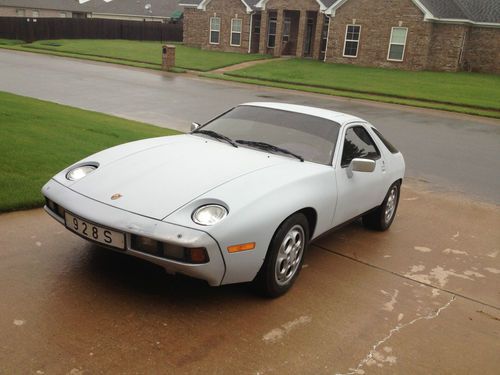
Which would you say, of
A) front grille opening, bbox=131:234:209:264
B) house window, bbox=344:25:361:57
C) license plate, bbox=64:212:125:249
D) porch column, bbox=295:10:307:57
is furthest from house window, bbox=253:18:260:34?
front grille opening, bbox=131:234:209:264

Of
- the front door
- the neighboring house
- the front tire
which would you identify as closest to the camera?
the front tire

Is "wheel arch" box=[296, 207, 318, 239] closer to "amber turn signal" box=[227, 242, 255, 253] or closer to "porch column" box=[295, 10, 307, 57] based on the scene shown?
"amber turn signal" box=[227, 242, 255, 253]

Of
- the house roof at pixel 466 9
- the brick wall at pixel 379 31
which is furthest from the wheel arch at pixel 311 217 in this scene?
the house roof at pixel 466 9

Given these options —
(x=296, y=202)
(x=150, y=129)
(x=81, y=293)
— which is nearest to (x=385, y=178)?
(x=296, y=202)

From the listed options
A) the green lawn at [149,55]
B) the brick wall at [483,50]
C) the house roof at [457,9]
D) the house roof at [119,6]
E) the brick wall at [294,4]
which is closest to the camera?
the green lawn at [149,55]

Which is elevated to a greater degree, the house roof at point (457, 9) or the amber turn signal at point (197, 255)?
the house roof at point (457, 9)

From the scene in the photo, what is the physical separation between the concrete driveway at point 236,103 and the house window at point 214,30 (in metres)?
17.6

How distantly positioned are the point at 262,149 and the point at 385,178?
1658 millimetres

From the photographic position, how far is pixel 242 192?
3.72m

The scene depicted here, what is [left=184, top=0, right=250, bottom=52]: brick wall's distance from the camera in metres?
40.1

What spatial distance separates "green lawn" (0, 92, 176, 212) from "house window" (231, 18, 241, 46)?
3034 cm

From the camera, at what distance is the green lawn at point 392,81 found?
23484mm

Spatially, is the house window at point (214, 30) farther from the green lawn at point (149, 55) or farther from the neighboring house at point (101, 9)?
the neighboring house at point (101, 9)

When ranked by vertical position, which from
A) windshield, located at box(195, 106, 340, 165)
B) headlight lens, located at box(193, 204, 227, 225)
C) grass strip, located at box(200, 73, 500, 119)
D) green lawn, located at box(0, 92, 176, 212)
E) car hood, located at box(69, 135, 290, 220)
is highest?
windshield, located at box(195, 106, 340, 165)
